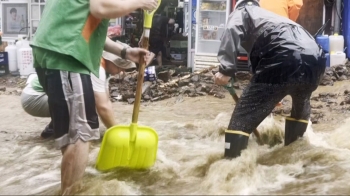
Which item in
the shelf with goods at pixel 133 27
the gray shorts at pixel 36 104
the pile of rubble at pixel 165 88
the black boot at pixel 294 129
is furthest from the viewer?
the shelf with goods at pixel 133 27

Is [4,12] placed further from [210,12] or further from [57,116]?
[57,116]

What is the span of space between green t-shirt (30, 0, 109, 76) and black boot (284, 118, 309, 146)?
202cm

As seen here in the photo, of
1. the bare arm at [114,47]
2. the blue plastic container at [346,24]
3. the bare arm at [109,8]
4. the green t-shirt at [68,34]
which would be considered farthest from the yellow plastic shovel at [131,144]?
the blue plastic container at [346,24]

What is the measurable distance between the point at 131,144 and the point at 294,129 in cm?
150

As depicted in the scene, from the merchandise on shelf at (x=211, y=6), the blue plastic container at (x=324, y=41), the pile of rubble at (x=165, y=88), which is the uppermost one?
the merchandise on shelf at (x=211, y=6)

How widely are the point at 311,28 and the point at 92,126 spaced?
9.12m

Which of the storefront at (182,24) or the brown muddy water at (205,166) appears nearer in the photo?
the brown muddy water at (205,166)

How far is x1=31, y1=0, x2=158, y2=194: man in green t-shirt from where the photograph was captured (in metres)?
3.48

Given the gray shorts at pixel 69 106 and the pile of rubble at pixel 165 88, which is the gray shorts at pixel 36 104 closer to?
the gray shorts at pixel 69 106

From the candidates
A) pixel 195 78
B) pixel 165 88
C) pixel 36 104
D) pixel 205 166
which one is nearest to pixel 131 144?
pixel 205 166

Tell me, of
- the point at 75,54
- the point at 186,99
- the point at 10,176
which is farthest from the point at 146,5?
the point at 186,99

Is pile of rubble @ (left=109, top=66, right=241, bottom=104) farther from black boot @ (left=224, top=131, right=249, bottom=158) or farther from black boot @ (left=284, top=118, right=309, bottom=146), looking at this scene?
black boot @ (left=224, top=131, right=249, bottom=158)

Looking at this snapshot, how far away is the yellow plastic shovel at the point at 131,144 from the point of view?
13.7 feet

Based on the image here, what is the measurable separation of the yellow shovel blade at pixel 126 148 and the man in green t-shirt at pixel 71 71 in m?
0.61
